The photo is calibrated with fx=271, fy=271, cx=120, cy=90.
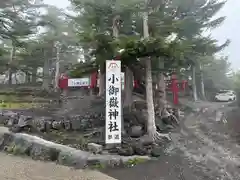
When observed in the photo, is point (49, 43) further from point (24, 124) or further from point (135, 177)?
point (135, 177)

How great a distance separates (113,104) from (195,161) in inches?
124

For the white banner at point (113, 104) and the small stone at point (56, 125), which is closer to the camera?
the white banner at point (113, 104)

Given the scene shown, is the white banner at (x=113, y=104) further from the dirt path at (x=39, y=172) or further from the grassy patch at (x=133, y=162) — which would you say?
the dirt path at (x=39, y=172)

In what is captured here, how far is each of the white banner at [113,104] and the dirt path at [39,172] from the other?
1576 millimetres

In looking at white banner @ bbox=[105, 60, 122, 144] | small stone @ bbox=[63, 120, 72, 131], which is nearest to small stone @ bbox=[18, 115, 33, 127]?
small stone @ bbox=[63, 120, 72, 131]

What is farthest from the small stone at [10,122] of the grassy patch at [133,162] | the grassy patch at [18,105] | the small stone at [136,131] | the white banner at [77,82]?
the grassy patch at [133,162]

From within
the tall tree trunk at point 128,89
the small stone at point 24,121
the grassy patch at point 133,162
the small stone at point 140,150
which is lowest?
the grassy patch at point 133,162

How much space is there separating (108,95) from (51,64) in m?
21.4

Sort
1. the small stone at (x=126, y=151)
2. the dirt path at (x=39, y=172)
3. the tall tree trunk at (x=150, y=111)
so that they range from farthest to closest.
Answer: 1. the tall tree trunk at (x=150, y=111)
2. the small stone at (x=126, y=151)
3. the dirt path at (x=39, y=172)

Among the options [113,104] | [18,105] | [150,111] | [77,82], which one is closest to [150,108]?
[150,111]

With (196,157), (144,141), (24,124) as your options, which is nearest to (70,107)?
(24,124)

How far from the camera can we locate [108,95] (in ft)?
29.5

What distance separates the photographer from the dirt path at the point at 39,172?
7184 mm

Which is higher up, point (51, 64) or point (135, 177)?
point (51, 64)
